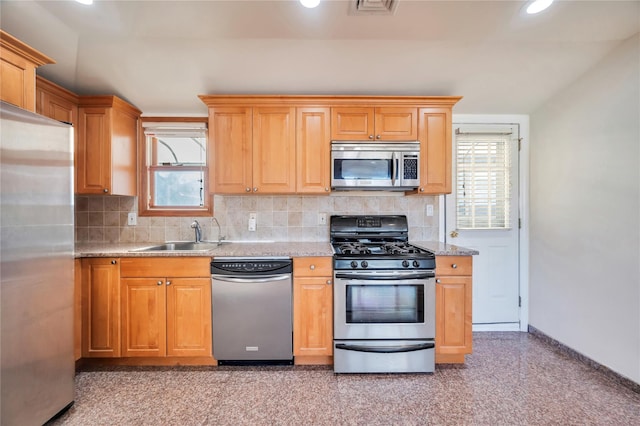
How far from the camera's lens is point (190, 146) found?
305 cm

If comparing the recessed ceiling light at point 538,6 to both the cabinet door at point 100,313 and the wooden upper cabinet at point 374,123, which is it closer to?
the wooden upper cabinet at point 374,123

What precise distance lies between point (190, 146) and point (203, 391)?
233cm

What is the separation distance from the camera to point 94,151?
8.37ft

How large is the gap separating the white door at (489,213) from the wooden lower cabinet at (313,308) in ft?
5.09

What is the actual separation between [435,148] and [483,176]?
0.82 m

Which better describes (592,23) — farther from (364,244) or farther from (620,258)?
(364,244)

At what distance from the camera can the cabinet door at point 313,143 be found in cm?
259

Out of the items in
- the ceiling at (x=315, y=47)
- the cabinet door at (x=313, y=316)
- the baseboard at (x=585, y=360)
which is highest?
the ceiling at (x=315, y=47)

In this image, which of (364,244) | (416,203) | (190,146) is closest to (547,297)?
(416,203)

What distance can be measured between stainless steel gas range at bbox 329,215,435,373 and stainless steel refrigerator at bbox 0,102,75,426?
5.96ft

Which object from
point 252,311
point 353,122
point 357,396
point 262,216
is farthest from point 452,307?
point 262,216

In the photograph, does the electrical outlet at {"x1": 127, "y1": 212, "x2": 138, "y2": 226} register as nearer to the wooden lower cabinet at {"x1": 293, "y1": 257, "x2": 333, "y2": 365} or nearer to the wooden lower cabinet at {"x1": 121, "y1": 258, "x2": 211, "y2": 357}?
the wooden lower cabinet at {"x1": 121, "y1": 258, "x2": 211, "y2": 357}

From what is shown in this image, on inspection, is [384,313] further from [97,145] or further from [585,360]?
[97,145]

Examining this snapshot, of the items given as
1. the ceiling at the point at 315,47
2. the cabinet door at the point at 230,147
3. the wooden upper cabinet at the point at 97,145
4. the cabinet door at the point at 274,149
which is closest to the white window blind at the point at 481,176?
the ceiling at the point at 315,47
